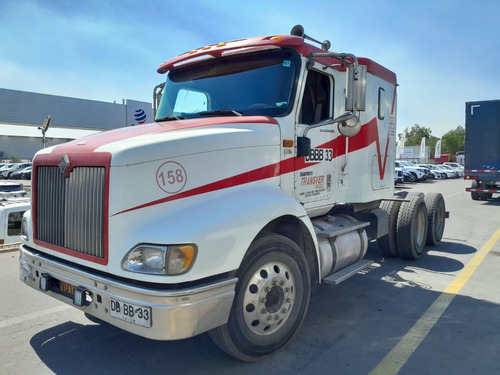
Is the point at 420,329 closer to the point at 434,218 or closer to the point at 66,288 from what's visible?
the point at 66,288

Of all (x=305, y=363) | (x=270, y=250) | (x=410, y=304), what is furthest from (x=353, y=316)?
(x=270, y=250)

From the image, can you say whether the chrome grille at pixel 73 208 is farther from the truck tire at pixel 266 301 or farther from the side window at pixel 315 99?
the side window at pixel 315 99

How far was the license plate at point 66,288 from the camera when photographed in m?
3.22

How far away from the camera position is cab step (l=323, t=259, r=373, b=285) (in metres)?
4.16

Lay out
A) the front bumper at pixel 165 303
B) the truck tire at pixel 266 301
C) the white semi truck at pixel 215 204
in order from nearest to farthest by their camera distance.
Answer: the front bumper at pixel 165 303, the white semi truck at pixel 215 204, the truck tire at pixel 266 301

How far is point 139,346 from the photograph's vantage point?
3695 millimetres

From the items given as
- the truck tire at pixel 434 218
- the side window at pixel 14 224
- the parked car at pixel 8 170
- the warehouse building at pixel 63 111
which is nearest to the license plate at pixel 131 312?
the truck tire at pixel 434 218

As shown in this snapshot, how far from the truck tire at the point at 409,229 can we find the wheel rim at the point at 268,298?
3.61 m

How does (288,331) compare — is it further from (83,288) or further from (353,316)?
(83,288)

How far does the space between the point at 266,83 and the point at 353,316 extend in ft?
8.74

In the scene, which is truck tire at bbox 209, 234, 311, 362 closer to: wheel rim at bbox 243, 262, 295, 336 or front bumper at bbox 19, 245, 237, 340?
wheel rim at bbox 243, 262, 295, 336

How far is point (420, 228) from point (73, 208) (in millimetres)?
6022

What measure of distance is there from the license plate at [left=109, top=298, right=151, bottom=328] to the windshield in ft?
6.63

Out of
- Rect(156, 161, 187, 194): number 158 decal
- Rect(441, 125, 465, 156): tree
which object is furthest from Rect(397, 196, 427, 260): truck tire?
Rect(441, 125, 465, 156): tree
